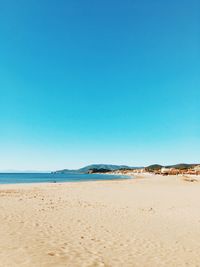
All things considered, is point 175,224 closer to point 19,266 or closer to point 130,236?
point 130,236

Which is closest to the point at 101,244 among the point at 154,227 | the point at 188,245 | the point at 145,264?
the point at 145,264

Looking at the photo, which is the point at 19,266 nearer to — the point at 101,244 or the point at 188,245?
the point at 101,244

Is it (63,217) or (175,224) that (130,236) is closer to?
(175,224)

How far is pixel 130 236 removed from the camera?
13.0 meters

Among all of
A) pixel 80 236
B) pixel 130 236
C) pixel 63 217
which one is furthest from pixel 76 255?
pixel 63 217

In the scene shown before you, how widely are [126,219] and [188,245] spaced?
18.9 ft

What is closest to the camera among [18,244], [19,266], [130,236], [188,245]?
[19,266]

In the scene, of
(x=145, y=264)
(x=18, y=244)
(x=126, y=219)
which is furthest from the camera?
(x=126, y=219)

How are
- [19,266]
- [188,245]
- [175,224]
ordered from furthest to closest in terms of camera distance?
1. [175,224]
2. [188,245]
3. [19,266]

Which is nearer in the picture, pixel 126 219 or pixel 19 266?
pixel 19 266

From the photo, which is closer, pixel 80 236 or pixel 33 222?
pixel 80 236

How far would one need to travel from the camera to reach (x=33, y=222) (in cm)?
1528

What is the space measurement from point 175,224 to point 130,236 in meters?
4.30

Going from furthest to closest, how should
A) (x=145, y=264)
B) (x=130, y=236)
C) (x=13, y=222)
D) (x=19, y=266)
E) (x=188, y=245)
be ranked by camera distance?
(x=13, y=222)
(x=130, y=236)
(x=188, y=245)
(x=145, y=264)
(x=19, y=266)
